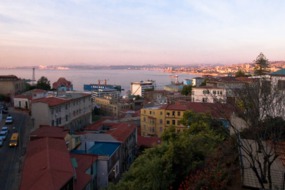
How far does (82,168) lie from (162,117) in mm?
13132

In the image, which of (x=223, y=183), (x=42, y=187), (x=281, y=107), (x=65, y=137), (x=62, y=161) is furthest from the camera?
(x=65, y=137)

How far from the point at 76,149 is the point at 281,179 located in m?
10.4

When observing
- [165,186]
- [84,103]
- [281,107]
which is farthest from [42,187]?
[84,103]

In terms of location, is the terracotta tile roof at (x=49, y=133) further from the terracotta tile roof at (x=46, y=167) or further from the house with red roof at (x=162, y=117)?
the house with red roof at (x=162, y=117)

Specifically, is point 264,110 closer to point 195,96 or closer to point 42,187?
point 42,187

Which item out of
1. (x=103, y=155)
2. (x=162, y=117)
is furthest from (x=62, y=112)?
(x=162, y=117)

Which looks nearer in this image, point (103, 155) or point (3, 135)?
point (103, 155)

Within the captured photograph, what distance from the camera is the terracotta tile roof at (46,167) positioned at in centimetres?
900

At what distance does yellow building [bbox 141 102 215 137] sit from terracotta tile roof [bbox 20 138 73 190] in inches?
468

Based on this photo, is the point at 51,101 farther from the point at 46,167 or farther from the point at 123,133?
the point at 46,167

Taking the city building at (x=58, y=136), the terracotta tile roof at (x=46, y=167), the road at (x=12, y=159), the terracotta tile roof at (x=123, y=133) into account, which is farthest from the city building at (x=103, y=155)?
the road at (x=12, y=159)

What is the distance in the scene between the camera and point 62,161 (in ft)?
35.0

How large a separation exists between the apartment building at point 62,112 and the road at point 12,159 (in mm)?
1192

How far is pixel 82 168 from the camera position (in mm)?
11398
